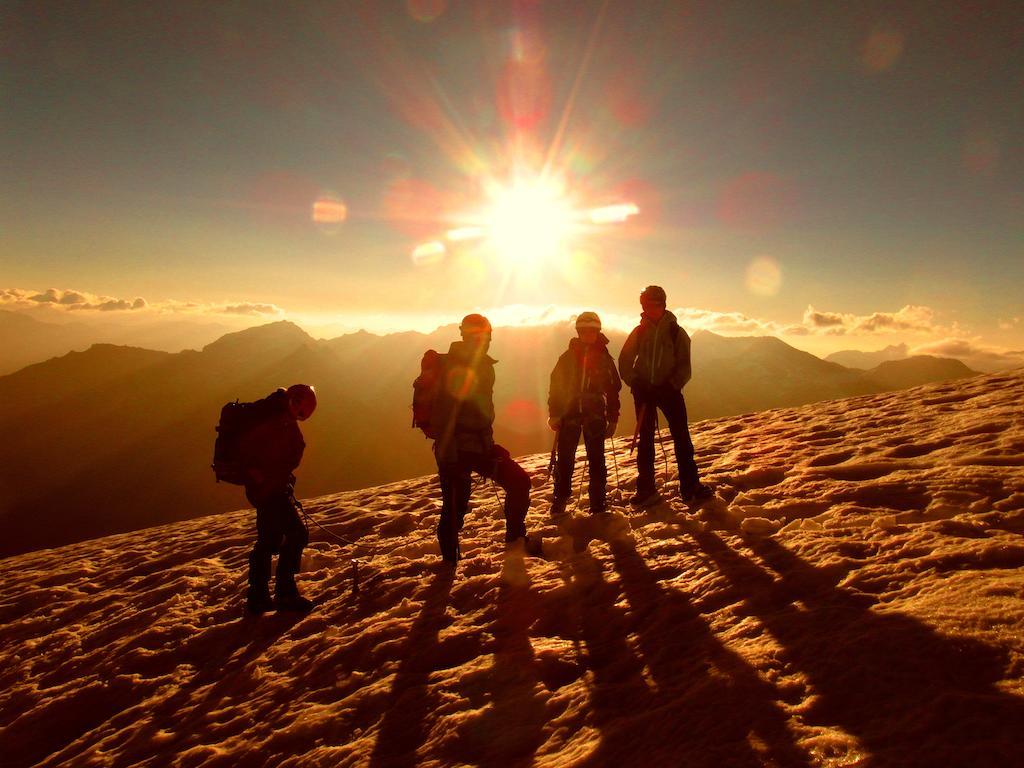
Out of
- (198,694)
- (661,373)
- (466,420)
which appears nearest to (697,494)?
(661,373)

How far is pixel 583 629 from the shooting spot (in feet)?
15.1

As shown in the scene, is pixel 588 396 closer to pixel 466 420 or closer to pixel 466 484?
pixel 466 420

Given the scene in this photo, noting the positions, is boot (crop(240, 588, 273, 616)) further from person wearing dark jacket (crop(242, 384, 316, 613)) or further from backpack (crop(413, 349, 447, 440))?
backpack (crop(413, 349, 447, 440))

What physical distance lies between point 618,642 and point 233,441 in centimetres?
463

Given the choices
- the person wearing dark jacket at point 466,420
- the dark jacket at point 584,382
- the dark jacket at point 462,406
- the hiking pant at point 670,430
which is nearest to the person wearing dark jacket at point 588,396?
the dark jacket at point 584,382

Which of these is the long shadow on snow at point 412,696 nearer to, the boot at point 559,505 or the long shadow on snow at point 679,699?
the long shadow on snow at point 679,699

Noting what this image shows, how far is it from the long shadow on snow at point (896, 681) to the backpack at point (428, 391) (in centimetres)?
407

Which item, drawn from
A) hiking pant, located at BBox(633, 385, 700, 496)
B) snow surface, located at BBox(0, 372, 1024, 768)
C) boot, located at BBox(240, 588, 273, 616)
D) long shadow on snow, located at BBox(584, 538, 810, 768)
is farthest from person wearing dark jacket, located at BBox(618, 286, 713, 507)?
boot, located at BBox(240, 588, 273, 616)

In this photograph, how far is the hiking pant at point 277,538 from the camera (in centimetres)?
611

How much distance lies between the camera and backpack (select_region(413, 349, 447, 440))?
6.47 meters

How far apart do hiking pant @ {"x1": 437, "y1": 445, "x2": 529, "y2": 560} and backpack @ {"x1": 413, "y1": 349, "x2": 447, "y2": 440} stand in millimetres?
520

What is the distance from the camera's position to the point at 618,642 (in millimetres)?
4215

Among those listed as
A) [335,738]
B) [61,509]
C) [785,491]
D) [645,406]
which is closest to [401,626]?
[335,738]

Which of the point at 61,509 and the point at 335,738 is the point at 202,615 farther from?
the point at 61,509
